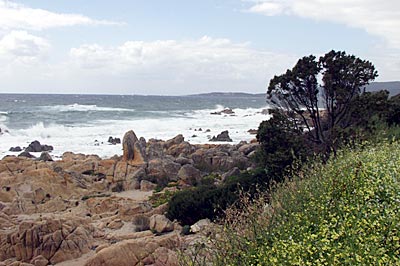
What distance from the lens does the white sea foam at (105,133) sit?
149 ft

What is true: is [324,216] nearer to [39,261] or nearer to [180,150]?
[39,261]

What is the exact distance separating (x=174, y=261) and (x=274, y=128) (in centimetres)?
839

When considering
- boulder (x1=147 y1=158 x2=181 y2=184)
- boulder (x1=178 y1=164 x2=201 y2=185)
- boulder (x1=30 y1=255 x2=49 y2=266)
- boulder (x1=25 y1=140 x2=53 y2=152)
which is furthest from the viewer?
boulder (x1=25 y1=140 x2=53 y2=152)

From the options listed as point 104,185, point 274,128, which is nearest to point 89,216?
point 104,185

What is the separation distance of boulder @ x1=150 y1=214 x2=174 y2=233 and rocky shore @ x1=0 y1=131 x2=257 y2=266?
0.03 m

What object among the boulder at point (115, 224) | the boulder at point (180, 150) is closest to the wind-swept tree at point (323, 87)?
the boulder at point (115, 224)

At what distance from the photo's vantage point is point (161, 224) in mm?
16469

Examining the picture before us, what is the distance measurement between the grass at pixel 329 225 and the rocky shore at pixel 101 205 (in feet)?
9.84

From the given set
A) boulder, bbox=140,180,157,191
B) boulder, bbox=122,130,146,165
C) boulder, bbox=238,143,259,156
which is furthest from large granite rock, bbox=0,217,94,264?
boulder, bbox=238,143,259,156

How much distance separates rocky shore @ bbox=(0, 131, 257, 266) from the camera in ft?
45.4

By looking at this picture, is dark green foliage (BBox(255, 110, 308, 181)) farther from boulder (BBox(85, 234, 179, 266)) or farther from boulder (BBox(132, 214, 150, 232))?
boulder (BBox(85, 234, 179, 266))

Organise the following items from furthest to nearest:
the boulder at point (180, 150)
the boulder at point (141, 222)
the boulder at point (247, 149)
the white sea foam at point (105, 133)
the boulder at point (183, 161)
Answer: the white sea foam at point (105, 133) < the boulder at point (180, 150) < the boulder at point (247, 149) < the boulder at point (183, 161) < the boulder at point (141, 222)

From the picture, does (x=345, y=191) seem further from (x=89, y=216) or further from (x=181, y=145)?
(x=181, y=145)

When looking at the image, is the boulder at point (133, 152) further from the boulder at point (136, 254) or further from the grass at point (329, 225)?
the grass at point (329, 225)
